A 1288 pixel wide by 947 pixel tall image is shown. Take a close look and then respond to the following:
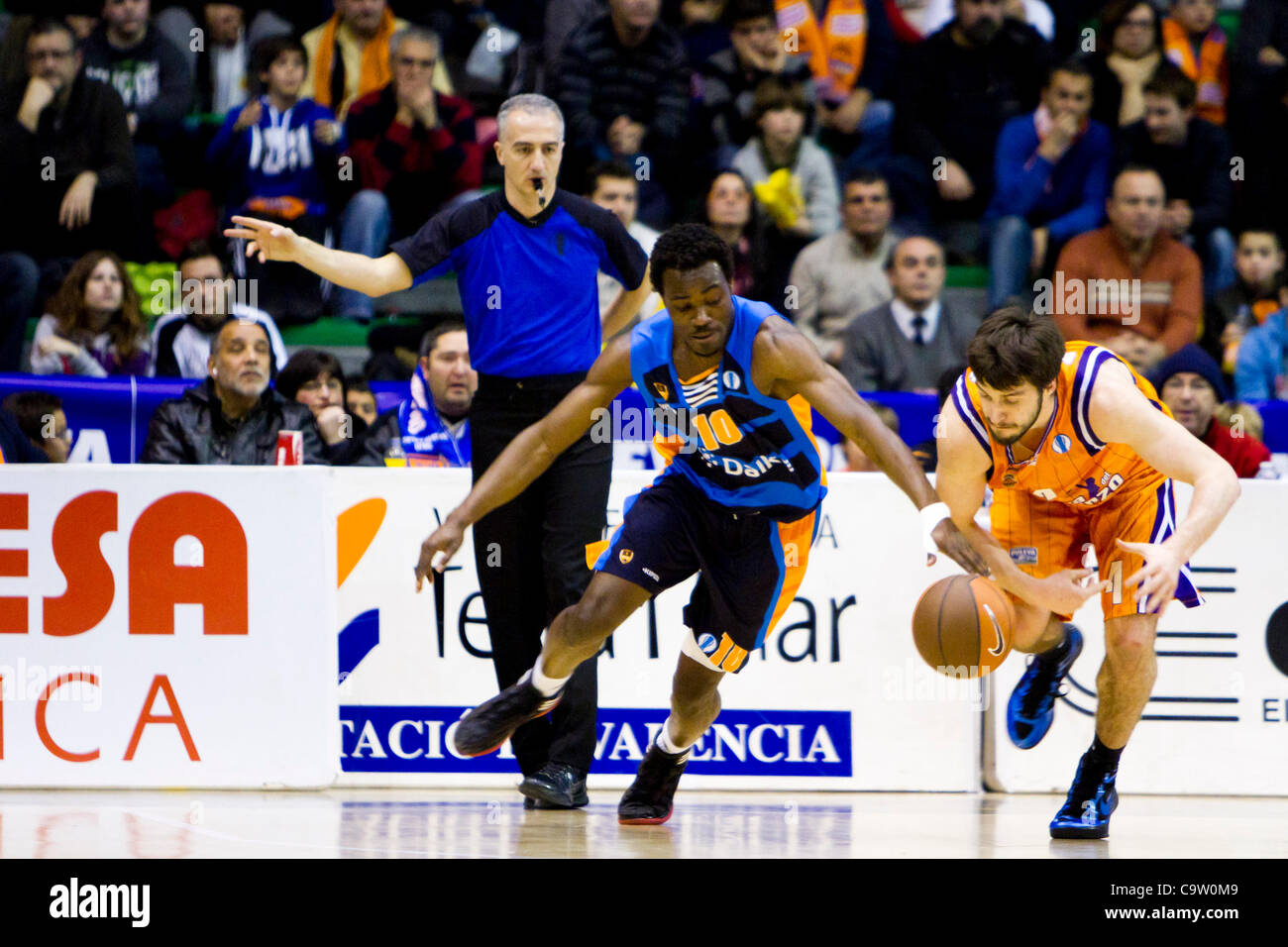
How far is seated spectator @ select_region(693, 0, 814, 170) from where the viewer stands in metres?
11.0

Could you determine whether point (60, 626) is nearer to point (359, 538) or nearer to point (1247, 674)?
point (359, 538)

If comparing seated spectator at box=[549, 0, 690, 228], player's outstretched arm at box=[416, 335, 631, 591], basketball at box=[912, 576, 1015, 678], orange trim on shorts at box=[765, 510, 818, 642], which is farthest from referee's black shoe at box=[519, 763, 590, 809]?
seated spectator at box=[549, 0, 690, 228]

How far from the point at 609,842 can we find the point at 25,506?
301cm

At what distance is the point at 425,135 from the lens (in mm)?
10266

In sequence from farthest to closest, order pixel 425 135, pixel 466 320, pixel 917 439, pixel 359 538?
pixel 425 135
pixel 917 439
pixel 359 538
pixel 466 320

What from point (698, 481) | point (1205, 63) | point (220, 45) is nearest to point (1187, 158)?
point (1205, 63)

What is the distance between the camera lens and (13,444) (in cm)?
761

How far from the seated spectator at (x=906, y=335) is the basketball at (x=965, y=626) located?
146 inches

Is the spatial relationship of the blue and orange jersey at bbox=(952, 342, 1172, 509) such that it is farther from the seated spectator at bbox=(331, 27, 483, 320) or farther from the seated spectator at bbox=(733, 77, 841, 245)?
the seated spectator at bbox=(331, 27, 483, 320)

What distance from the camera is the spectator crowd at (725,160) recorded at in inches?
381

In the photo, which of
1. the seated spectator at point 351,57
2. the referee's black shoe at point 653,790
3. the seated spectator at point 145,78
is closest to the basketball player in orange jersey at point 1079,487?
the referee's black shoe at point 653,790

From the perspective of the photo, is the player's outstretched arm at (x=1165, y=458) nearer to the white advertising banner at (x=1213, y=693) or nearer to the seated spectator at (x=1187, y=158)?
the white advertising banner at (x=1213, y=693)

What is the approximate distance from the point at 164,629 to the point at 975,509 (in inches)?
129

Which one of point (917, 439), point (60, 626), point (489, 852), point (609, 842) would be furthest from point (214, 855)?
point (917, 439)
